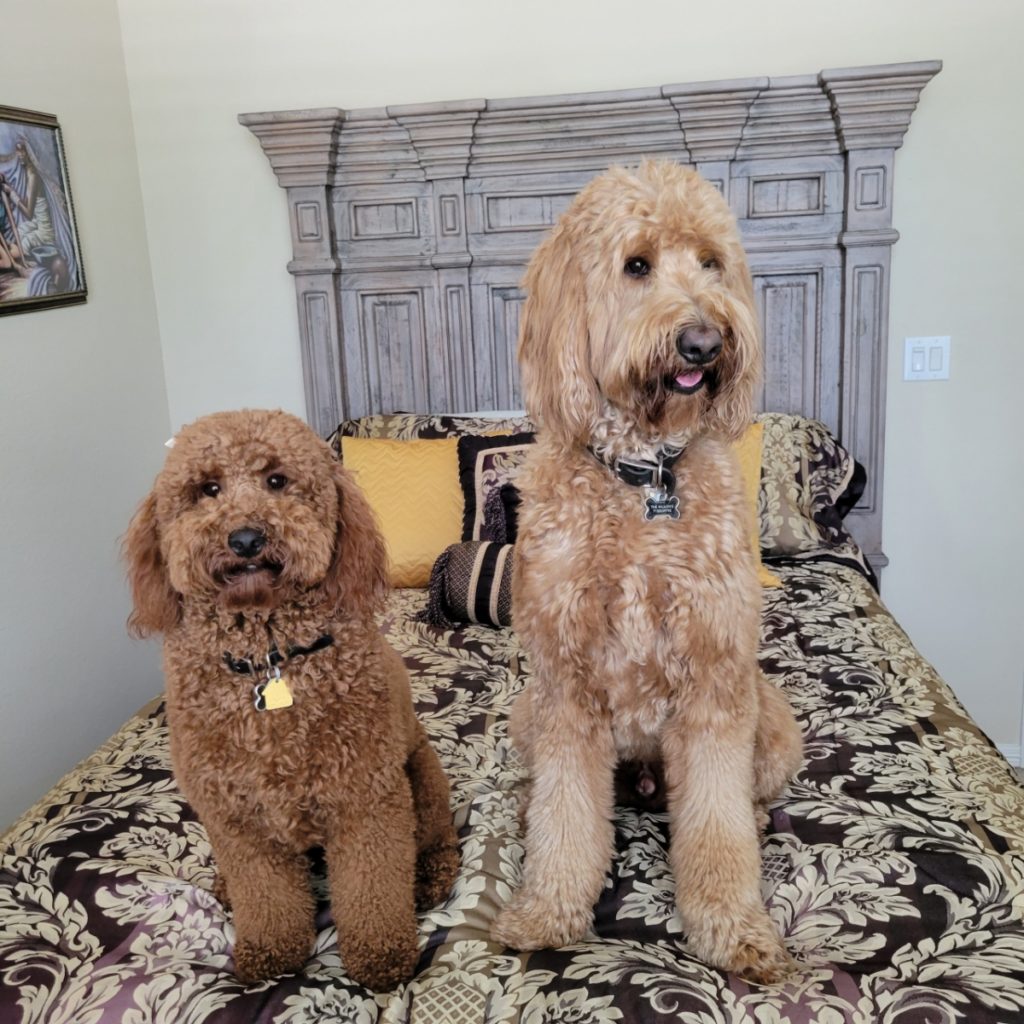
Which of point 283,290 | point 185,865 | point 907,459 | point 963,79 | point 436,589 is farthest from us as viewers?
point 283,290

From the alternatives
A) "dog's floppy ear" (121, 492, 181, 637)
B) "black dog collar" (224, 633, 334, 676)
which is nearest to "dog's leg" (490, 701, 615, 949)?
"black dog collar" (224, 633, 334, 676)

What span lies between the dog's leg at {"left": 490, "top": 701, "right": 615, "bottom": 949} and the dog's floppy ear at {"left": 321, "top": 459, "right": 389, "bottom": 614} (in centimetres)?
32

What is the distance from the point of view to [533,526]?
1415mm

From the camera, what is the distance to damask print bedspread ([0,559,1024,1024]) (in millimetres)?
1188

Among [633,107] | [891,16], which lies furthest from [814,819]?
[891,16]

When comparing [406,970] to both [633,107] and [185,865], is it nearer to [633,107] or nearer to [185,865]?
[185,865]

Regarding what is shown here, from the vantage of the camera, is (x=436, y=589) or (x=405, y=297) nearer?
(x=436, y=589)

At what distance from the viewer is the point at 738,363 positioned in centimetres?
127

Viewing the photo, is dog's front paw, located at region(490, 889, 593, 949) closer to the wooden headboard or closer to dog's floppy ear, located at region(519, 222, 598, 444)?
dog's floppy ear, located at region(519, 222, 598, 444)

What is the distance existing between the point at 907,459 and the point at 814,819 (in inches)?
67.7

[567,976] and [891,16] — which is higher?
[891,16]

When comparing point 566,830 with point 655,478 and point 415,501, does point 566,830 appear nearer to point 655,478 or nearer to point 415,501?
point 655,478

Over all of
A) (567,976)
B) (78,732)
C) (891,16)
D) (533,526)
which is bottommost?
(78,732)

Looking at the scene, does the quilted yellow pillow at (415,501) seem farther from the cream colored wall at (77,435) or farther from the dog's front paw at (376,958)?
the dog's front paw at (376,958)
